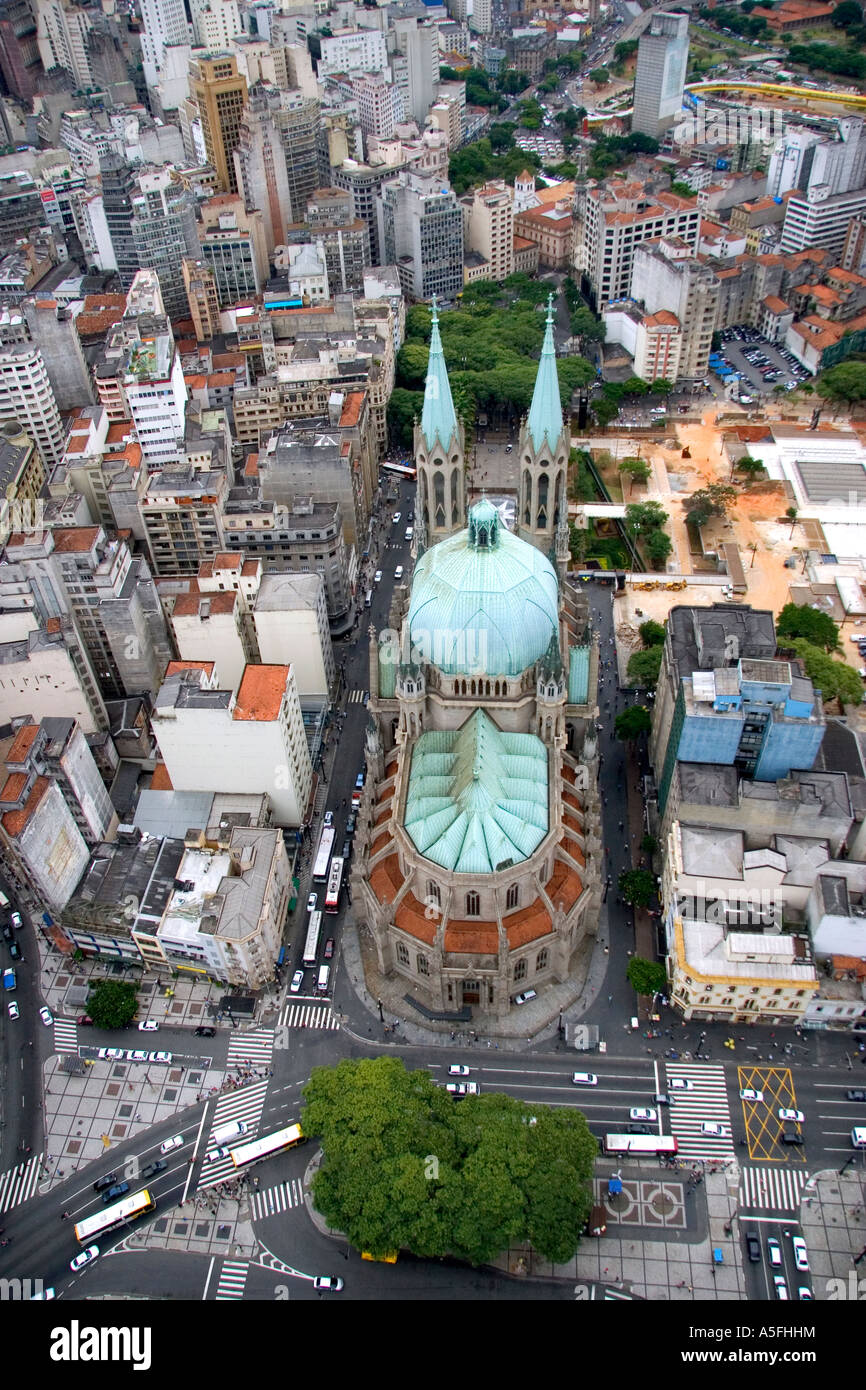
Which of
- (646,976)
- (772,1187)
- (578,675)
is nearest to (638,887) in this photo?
(646,976)

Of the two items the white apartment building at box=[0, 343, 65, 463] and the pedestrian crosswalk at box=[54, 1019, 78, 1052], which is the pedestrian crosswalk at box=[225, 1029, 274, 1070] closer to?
the pedestrian crosswalk at box=[54, 1019, 78, 1052]

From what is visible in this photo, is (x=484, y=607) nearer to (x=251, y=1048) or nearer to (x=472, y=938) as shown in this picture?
(x=472, y=938)

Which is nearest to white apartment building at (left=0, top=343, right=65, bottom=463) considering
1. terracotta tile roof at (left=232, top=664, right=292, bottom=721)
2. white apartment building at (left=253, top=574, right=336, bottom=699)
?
white apartment building at (left=253, top=574, right=336, bottom=699)

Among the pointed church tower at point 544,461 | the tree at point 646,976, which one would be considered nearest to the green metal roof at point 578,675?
the pointed church tower at point 544,461
